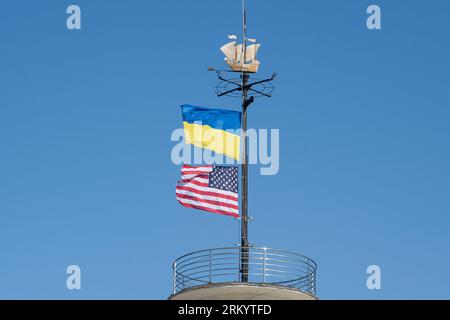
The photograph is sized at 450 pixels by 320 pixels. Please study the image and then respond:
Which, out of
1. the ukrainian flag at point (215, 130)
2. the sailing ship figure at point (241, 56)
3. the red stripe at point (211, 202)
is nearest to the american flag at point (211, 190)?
the red stripe at point (211, 202)

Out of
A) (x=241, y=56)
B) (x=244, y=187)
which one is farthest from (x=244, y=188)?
(x=241, y=56)

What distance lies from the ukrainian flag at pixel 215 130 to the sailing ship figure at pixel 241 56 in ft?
5.77

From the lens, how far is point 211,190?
141 ft

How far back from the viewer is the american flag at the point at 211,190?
4284cm

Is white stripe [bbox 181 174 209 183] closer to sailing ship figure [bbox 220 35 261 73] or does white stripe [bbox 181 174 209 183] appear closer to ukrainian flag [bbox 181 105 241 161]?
ukrainian flag [bbox 181 105 241 161]

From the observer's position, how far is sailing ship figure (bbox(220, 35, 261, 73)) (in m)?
44.4

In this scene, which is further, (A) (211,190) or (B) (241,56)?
(B) (241,56)

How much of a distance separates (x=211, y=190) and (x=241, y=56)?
17.2ft

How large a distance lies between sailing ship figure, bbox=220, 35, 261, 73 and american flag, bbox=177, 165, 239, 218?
386cm

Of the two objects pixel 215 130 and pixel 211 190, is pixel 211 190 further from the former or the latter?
pixel 215 130
